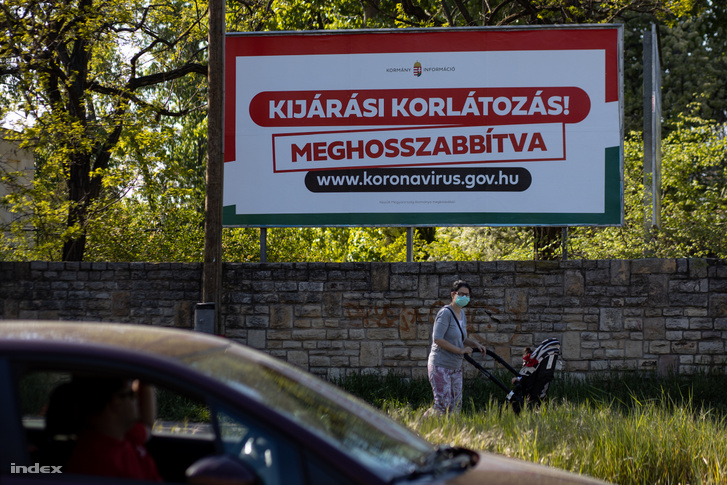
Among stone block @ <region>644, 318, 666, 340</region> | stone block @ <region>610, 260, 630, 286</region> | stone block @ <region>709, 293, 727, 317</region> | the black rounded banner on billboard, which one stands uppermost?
the black rounded banner on billboard

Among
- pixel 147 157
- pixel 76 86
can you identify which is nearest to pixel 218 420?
pixel 147 157

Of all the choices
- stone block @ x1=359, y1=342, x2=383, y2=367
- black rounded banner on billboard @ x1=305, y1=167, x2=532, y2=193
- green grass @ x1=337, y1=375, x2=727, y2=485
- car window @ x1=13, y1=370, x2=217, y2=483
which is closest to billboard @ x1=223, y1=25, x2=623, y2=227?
black rounded banner on billboard @ x1=305, y1=167, x2=532, y2=193

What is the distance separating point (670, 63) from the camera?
2681 cm

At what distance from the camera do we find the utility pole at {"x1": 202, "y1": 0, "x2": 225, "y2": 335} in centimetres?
928

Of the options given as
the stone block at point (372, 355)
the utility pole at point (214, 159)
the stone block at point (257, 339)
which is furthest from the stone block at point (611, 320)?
the utility pole at point (214, 159)

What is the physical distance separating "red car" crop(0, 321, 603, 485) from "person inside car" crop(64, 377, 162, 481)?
6cm

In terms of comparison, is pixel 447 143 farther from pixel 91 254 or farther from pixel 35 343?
pixel 35 343

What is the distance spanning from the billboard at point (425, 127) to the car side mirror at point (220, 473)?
878cm

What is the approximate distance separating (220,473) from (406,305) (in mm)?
8081

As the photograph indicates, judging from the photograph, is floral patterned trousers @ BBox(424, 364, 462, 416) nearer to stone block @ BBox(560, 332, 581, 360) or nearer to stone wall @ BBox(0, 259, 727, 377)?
stone wall @ BBox(0, 259, 727, 377)

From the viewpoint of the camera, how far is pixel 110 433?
8.52 feet

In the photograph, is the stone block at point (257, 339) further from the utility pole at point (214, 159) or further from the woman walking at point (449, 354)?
the woman walking at point (449, 354)

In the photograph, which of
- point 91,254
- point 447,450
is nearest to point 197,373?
point 447,450

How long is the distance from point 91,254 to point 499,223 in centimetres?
788
